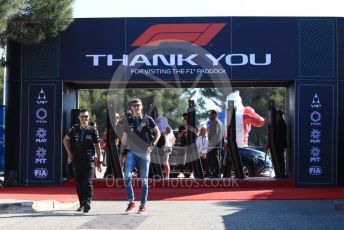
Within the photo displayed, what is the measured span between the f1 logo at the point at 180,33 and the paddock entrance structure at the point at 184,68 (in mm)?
24

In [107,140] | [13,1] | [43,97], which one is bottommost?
[107,140]

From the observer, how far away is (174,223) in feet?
28.4

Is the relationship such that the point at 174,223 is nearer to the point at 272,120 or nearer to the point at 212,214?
the point at 212,214

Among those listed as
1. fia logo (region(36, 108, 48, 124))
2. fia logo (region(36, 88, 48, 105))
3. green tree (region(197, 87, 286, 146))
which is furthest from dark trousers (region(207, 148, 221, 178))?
green tree (region(197, 87, 286, 146))

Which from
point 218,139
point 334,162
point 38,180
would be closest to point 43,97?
point 38,180

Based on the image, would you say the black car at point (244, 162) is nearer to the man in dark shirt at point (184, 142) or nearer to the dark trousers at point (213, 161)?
the man in dark shirt at point (184, 142)

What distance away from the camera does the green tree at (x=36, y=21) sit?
14.5 metres

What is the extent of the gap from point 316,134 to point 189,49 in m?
3.67

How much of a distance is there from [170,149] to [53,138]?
329cm

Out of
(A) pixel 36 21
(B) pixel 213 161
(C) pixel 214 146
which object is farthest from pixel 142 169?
(C) pixel 214 146

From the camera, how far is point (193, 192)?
1356 cm

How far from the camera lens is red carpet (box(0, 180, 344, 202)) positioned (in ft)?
41.3

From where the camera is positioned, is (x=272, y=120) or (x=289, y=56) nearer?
(x=289, y=56)

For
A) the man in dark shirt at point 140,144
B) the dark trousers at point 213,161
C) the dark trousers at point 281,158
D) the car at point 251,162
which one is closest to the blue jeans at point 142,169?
the man in dark shirt at point 140,144
